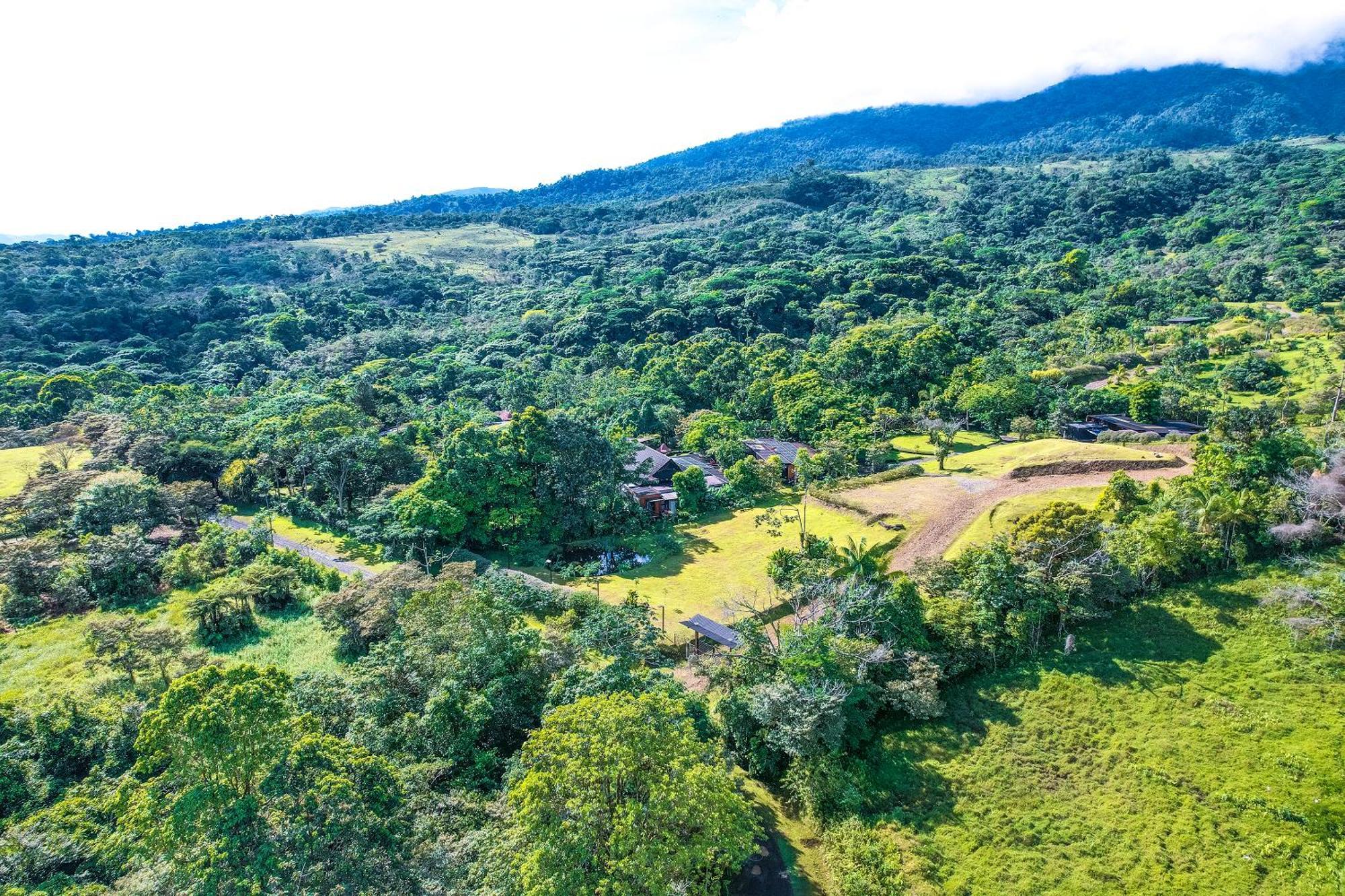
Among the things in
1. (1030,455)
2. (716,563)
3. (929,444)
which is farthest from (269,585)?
(929,444)

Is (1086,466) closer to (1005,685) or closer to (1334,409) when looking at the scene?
(1334,409)

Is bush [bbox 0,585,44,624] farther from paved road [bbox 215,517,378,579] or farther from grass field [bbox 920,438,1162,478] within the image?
grass field [bbox 920,438,1162,478]

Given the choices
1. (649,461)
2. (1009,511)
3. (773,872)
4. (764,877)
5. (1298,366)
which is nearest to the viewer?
(764,877)

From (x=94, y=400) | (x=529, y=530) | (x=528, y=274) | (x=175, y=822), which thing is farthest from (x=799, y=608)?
(x=528, y=274)

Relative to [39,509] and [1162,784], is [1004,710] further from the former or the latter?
[39,509]

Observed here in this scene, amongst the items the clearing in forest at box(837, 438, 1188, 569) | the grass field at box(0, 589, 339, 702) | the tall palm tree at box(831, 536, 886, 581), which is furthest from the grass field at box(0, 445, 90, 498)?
the clearing in forest at box(837, 438, 1188, 569)

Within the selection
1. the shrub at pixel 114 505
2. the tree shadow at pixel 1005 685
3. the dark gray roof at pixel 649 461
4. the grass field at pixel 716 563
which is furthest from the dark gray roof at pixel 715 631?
the shrub at pixel 114 505

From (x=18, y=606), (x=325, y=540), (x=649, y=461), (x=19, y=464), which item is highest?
(x=19, y=464)
